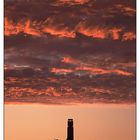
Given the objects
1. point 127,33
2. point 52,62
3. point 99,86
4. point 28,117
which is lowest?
point 28,117

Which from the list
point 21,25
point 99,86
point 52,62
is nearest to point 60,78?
point 52,62

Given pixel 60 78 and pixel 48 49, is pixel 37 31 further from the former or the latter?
pixel 60 78

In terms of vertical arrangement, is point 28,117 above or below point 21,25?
below

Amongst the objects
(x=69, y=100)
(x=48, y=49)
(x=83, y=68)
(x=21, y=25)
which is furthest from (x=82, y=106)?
(x=21, y=25)

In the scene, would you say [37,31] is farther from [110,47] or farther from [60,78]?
[110,47]

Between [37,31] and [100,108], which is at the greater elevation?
[37,31]

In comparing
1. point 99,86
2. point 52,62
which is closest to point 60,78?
point 52,62

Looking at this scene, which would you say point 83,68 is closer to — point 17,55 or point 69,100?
point 69,100
